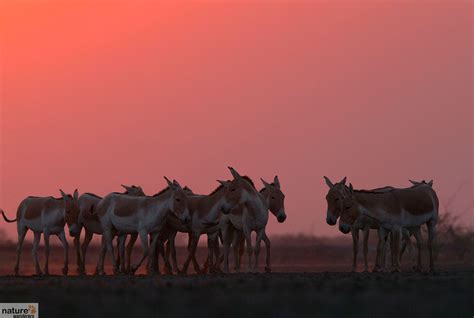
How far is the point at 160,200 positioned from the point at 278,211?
4053 mm

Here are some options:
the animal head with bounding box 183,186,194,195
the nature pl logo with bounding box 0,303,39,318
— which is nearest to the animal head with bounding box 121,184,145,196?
the animal head with bounding box 183,186,194,195

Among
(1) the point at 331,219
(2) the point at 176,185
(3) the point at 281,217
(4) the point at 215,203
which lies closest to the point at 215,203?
(4) the point at 215,203

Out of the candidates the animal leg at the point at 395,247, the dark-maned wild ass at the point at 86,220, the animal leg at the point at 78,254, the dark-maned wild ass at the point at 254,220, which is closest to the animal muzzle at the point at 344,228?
the animal leg at the point at 395,247

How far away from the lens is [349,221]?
3588 centimetres

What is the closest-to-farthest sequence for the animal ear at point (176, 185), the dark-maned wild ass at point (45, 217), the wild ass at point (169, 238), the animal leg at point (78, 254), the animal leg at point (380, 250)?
1. the animal leg at point (380, 250)
2. the animal ear at point (176, 185)
3. the wild ass at point (169, 238)
4. the animal leg at point (78, 254)
5. the dark-maned wild ass at point (45, 217)

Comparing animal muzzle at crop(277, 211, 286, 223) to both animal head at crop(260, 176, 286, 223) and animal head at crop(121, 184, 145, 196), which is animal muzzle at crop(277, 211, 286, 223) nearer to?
animal head at crop(260, 176, 286, 223)

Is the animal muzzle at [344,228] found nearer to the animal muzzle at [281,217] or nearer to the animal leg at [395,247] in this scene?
the animal leg at [395,247]

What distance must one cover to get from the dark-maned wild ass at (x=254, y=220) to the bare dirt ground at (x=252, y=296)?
445 centimetres

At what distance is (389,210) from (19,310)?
1376 centimetres

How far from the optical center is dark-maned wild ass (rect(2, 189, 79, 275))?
126 feet

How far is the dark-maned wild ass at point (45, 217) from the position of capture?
38500 millimetres

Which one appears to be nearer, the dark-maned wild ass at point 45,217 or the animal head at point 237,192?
the animal head at point 237,192

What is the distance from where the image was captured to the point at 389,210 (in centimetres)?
3588

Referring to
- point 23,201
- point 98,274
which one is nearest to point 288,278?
point 98,274
